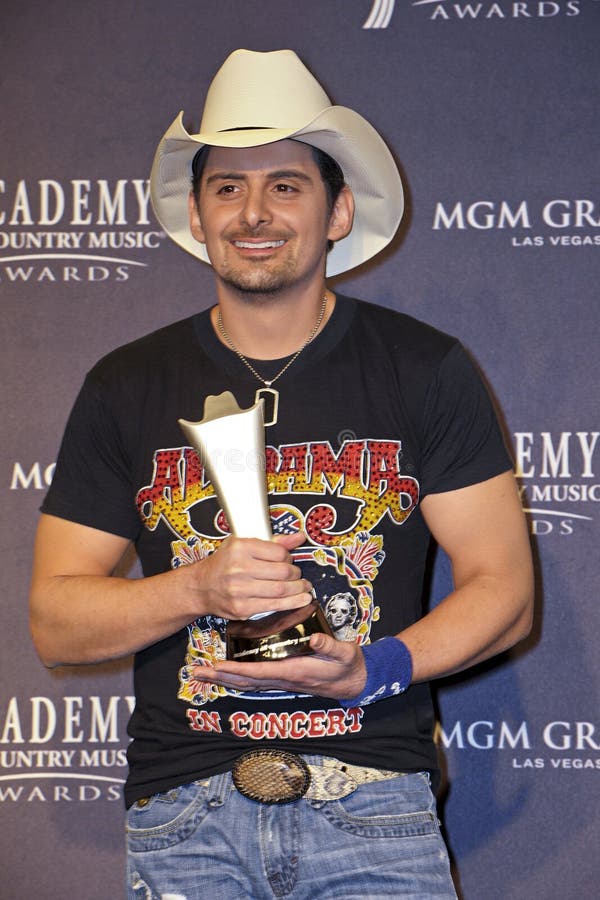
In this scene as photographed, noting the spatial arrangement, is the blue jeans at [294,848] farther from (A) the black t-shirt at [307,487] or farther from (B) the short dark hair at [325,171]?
(B) the short dark hair at [325,171]

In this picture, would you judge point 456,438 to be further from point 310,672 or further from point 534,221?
point 534,221

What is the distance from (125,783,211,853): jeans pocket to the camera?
1816 millimetres

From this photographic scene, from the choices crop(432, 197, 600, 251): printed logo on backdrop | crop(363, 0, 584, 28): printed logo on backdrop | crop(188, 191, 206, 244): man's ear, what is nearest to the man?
crop(188, 191, 206, 244): man's ear

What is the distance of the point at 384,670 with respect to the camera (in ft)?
5.76

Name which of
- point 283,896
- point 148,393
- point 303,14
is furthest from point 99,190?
point 283,896

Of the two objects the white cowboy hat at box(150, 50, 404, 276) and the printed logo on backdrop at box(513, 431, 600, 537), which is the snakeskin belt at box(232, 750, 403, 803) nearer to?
the printed logo on backdrop at box(513, 431, 600, 537)

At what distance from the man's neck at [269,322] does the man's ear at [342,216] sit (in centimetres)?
16

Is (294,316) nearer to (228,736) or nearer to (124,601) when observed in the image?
(124,601)

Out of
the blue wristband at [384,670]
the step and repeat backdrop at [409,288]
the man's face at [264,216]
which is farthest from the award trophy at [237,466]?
the step and repeat backdrop at [409,288]

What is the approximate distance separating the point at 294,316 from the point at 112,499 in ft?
1.65

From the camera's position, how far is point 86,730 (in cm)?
267

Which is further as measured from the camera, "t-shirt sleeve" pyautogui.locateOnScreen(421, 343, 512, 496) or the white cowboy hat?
the white cowboy hat

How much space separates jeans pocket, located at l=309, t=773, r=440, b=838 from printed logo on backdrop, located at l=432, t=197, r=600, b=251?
1360 millimetres

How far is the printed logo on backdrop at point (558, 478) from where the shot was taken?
257cm
